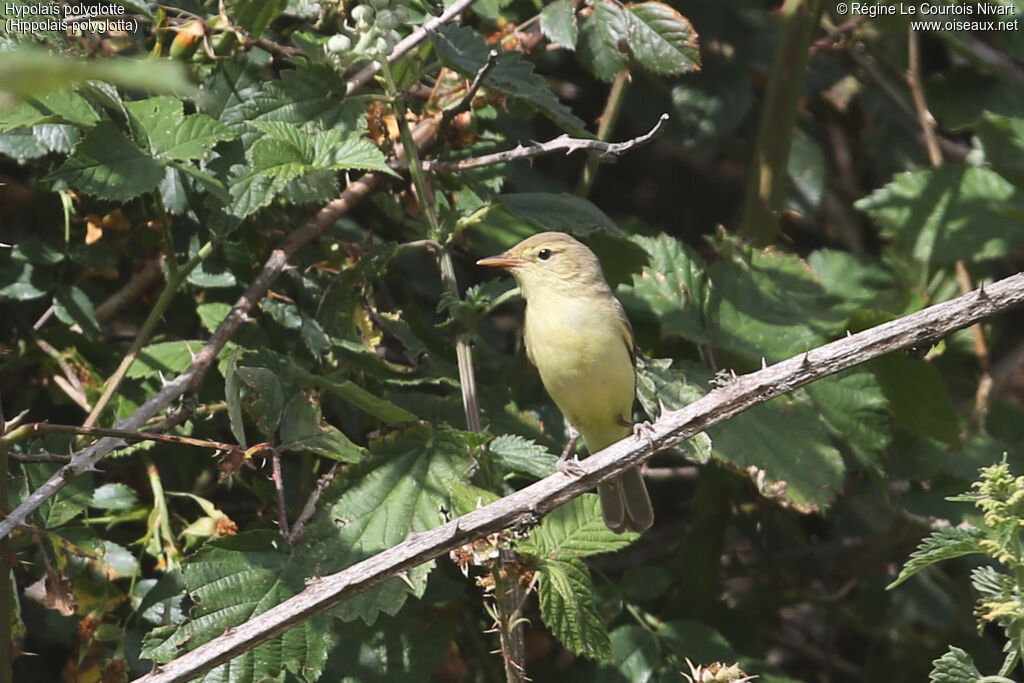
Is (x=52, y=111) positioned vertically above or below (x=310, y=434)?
above

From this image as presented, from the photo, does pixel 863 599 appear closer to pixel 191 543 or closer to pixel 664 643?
pixel 664 643

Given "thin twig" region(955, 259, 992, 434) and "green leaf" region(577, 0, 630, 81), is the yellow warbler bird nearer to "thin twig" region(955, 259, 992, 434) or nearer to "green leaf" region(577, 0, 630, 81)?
"green leaf" region(577, 0, 630, 81)

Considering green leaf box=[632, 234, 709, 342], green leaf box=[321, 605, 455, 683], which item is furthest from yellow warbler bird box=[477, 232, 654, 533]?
green leaf box=[321, 605, 455, 683]

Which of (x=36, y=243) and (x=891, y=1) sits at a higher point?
(x=891, y=1)

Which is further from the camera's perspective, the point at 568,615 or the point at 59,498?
the point at 59,498

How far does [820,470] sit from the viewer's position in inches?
134

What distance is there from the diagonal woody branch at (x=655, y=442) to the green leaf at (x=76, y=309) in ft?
4.63

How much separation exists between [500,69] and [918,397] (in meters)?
1.87

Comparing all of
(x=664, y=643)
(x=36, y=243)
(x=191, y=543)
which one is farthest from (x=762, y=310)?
(x=36, y=243)

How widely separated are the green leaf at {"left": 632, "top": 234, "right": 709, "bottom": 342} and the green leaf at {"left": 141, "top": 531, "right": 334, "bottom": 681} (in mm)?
1589

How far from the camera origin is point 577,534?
304 centimetres

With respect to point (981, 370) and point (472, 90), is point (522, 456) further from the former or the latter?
point (981, 370)

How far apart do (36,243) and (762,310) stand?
2.43 m
